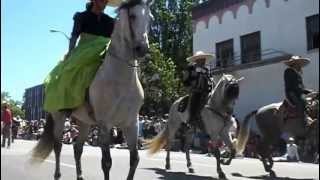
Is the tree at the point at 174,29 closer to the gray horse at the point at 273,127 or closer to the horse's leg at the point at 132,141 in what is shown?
the gray horse at the point at 273,127

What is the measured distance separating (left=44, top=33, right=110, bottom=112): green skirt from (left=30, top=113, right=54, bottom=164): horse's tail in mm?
906

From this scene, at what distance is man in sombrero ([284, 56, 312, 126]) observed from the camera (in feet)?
34.6

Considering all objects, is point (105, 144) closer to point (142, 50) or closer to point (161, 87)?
point (142, 50)

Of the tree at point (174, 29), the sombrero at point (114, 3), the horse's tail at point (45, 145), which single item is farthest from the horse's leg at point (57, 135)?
the tree at point (174, 29)

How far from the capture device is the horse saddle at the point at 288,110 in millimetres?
11133

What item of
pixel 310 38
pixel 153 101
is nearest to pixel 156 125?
pixel 310 38

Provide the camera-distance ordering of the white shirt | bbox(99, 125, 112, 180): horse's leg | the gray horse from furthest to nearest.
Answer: the white shirt < the gray horse < bbox(99, 125, 112, 180): horse's leg

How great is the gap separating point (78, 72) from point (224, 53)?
21.8 metres

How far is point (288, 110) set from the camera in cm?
1127

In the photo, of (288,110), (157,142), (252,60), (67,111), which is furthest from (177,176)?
(252,60)

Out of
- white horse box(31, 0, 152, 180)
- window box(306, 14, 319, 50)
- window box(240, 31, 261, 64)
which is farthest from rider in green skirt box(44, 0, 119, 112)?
window box(240, 31, 261, 64)

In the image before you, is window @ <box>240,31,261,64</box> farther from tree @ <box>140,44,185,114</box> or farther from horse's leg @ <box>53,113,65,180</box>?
horse's leg @ <box>53,113,65,180</box>

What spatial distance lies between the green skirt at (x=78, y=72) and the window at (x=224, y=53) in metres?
20.7

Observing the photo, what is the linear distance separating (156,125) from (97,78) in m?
20.6
